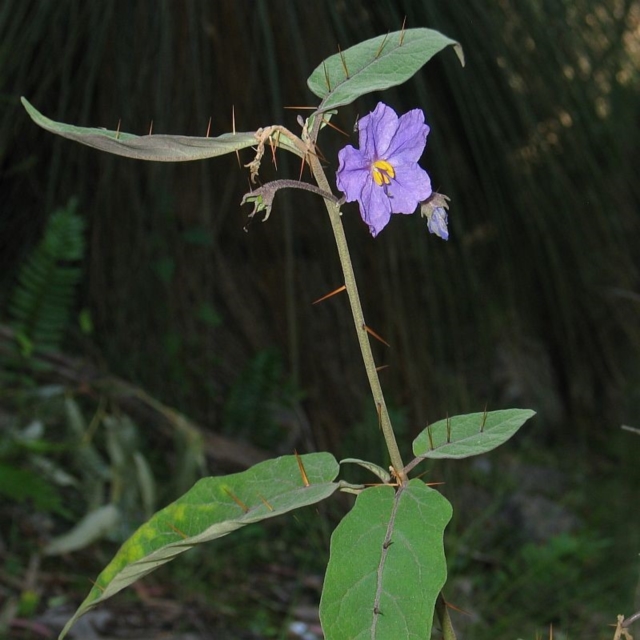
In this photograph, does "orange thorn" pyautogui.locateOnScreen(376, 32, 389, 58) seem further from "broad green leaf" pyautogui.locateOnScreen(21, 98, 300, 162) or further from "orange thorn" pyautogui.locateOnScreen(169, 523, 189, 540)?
"orange thorn" pyautogui.locateOnScreen(169, 523, 189, 540)

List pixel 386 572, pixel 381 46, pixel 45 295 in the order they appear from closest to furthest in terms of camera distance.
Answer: pixel 386 572, pixel 381 46, pixel 45 295

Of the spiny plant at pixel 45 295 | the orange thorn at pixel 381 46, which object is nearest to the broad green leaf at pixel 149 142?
the orange thorn at pixel 381 46

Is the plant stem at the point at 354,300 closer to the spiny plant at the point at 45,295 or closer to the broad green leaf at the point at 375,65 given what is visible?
the broad green leaf at the point at 375,65

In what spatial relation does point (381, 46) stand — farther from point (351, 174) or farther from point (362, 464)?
point (362, 464)

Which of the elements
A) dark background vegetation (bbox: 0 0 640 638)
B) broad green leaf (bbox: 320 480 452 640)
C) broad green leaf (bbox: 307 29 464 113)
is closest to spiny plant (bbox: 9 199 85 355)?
dark background vegetation (bbox: 0 0 640 638)

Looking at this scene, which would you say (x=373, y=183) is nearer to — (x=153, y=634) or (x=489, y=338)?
(x=153, y=634)

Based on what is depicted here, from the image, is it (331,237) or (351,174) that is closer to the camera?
(351,174)

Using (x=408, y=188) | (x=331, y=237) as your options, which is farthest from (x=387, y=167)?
(x=331, y=237)

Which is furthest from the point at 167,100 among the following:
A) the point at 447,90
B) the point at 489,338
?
the point at 489,338
